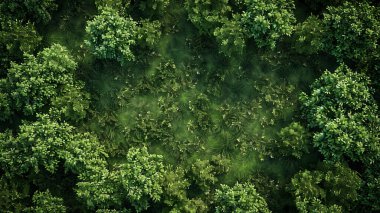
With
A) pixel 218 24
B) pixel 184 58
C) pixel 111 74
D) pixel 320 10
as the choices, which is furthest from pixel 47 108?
pixel 320 10

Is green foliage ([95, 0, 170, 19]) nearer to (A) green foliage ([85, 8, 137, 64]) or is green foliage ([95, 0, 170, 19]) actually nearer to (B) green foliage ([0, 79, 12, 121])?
(A) green foliage ([85, 8, 137, 64])

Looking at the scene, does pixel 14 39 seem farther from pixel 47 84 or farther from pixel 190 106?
pixel 190 106

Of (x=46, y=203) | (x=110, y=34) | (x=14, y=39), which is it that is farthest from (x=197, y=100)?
(x=14, y=39)

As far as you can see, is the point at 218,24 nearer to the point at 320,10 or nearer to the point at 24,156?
the point at 320,10

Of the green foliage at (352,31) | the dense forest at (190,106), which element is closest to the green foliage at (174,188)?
the dense forest at (190,106)

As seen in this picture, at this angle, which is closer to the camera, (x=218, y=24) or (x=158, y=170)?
(x=158, y=170)

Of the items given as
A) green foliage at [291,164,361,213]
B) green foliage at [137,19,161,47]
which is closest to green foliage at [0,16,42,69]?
green foliage at [137,19,161,47]
